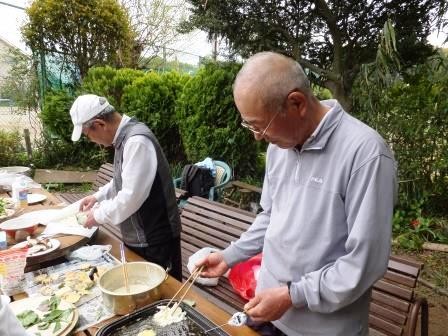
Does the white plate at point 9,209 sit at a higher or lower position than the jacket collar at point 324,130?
lower

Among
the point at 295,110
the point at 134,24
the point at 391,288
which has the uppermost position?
the point at 134,24

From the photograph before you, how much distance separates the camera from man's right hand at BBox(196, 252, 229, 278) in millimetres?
1635

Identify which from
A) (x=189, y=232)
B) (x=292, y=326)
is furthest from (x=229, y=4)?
(x=292, y=326)

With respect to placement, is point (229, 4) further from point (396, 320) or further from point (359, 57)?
point (396, 320)

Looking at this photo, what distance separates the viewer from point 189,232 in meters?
3.10

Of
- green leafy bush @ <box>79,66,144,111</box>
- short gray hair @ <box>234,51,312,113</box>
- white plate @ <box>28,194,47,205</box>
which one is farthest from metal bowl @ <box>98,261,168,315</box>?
green leafy bush @ <box>79,66,144,111</box>

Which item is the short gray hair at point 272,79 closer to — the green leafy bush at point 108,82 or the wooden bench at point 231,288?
the wooden bench at point 231,288

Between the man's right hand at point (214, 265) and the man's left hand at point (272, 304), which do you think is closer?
the man's left hand at point (272, 304)

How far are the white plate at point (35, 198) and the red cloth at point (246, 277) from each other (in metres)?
1.79

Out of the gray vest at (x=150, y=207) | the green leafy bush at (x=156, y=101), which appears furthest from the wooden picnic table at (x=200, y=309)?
the green leafy bush at (x=156, y=101)

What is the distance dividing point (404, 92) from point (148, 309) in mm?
4462

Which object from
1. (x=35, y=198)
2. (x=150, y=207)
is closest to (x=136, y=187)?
(x=150, y=207)

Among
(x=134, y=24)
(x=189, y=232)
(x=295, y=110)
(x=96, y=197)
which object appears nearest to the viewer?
(x=295, y=110)

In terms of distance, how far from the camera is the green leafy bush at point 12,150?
21.4 ft
